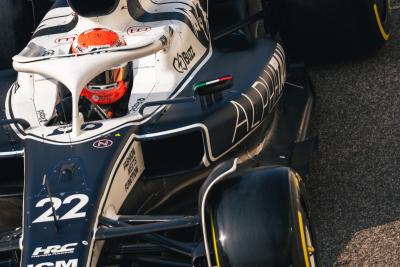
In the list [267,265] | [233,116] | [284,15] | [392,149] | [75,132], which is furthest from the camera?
[284,15]

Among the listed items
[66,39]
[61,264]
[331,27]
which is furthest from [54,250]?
[331,27]

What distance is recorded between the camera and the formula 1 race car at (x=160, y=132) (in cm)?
540

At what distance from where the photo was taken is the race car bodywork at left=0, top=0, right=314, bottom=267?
5375 millimetres

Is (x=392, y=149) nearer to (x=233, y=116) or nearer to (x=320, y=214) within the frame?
(x=320, y=214)

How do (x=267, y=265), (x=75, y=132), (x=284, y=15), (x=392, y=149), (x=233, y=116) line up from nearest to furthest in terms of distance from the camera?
(x=267, y=265) < (x=75, y=132) < (x=233, y=116) < (x=392, y=149) < (x=284, y=15)

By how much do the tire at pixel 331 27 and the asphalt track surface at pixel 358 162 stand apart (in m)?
0.18

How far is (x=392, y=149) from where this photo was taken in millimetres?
7676

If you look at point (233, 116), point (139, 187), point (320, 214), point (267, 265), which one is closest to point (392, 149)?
point (320, 214)

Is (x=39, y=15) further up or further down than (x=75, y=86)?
further down

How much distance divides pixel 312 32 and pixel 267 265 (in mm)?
4066

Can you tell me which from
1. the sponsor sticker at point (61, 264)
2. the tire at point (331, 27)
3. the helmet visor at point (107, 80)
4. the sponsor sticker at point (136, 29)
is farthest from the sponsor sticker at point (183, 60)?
the sponsor sticker at point (61, 264)

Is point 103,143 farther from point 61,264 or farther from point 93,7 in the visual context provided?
point 93,7

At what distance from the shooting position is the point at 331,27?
8844 millimetres

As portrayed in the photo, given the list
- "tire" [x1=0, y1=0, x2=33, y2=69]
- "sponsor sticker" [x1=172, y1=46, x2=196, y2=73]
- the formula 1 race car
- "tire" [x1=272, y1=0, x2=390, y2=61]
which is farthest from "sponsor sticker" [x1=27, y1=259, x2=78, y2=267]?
"tire" [x1=272, y1=0, x2=390, y2=61]
